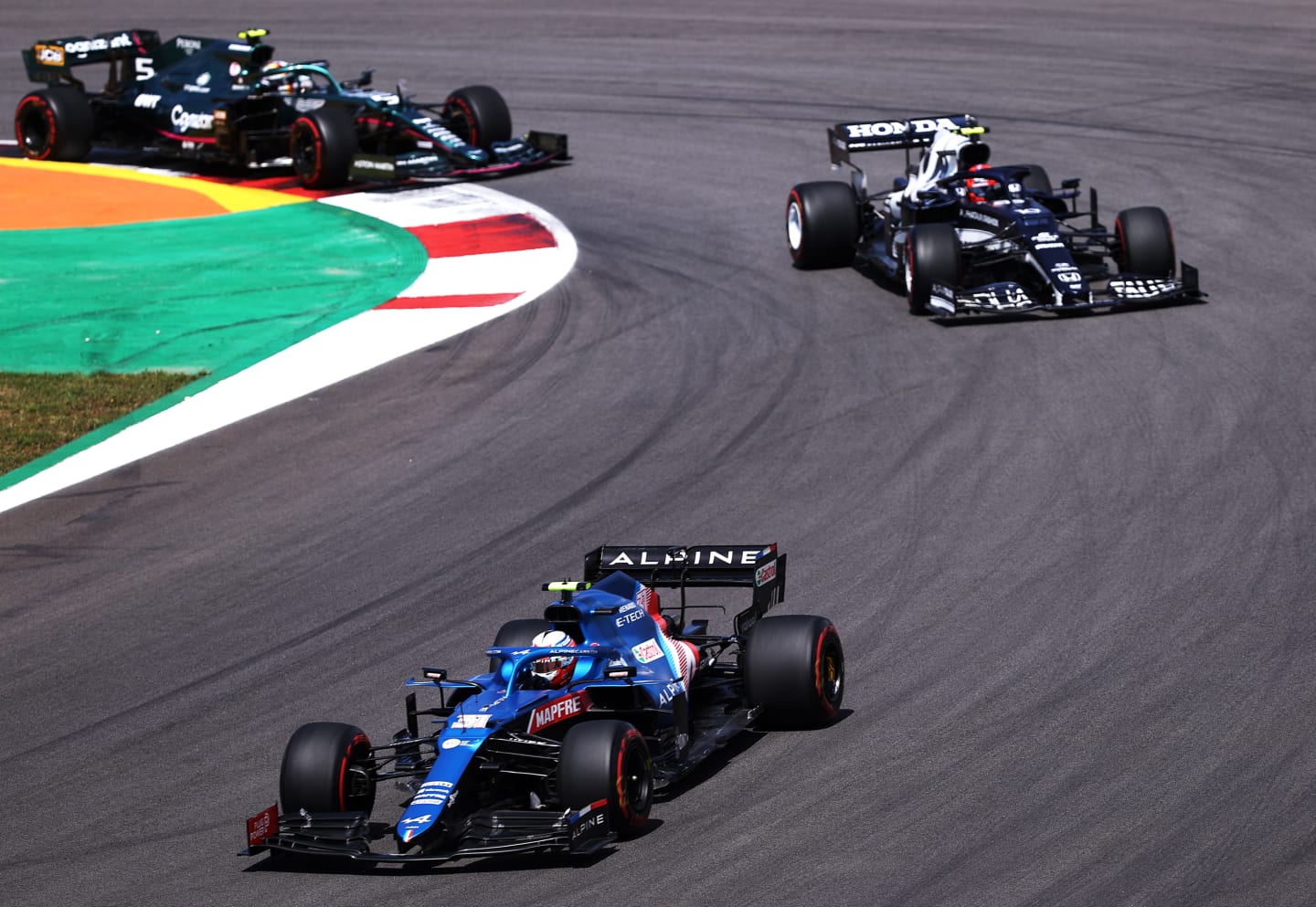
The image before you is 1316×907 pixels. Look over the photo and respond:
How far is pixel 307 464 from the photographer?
1342cm

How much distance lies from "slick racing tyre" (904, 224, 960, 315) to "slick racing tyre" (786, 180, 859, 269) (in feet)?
5.91

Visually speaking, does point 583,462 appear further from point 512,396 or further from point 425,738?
point 425,738

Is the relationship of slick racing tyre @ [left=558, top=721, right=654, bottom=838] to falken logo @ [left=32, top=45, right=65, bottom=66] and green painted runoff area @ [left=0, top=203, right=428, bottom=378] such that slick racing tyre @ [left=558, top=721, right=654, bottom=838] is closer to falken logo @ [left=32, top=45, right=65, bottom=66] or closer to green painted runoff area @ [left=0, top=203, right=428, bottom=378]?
green painted runoff area @ [left=0, top=203, right=428, bottom=378]

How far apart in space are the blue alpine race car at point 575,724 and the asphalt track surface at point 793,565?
19 centimetres

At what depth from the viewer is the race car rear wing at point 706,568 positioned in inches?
370

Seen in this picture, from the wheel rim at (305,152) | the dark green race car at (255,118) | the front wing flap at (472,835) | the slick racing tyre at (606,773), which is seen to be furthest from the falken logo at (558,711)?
the wheel rim at (305,152)

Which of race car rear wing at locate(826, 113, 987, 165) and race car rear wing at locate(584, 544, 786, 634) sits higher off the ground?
race car rear wing at locate(826, 113, 987, 165)

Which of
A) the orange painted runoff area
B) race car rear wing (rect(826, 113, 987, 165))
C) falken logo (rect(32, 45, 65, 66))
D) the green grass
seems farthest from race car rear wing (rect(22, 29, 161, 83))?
race car rear wing (rect(826, 113, 987, 165))

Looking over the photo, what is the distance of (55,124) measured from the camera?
23.8 meters

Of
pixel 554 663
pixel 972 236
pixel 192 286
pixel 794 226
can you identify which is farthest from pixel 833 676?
pixel 192 286

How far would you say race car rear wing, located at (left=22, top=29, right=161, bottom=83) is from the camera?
2386 centimetres

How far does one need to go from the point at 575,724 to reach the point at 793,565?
10.8ft

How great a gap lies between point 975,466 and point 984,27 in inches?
791

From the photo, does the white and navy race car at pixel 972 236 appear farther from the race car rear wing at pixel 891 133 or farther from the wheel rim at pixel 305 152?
the wheel rim at pixel 305 152
